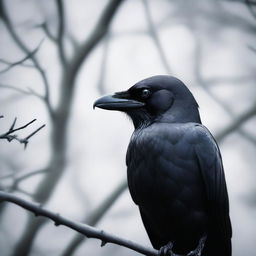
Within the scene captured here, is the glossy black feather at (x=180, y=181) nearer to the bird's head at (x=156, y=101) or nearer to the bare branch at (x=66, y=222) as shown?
the bird's head at (x=156, y=101)

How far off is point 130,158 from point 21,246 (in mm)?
4307

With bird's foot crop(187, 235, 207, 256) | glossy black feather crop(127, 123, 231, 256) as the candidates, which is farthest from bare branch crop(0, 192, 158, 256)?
bird's foot crop(187, 235, 207, 256)

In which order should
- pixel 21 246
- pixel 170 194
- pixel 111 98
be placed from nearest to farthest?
pixel 170 194
pixel 111 98
pixel 21 246

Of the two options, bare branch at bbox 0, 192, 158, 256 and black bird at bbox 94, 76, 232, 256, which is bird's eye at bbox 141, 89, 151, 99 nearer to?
black bird at bbox 94, 76, 232, 256

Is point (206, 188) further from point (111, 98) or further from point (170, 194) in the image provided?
point (111, 98)

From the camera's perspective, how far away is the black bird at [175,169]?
11.5 ft

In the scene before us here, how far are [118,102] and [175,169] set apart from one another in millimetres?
699

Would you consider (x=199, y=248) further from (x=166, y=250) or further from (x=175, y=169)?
(x=175, y=169)

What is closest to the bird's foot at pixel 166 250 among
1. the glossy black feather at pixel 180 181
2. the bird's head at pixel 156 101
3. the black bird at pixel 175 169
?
the black bird at pixel 175 169

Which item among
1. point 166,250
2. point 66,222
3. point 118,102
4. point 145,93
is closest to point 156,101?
point 145,93

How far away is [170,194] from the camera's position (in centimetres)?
351

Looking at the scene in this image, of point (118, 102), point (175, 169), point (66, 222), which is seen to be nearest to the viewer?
point (66, 222)

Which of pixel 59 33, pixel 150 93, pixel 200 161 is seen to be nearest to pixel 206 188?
pixel 200 161

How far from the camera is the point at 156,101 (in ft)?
12.5
